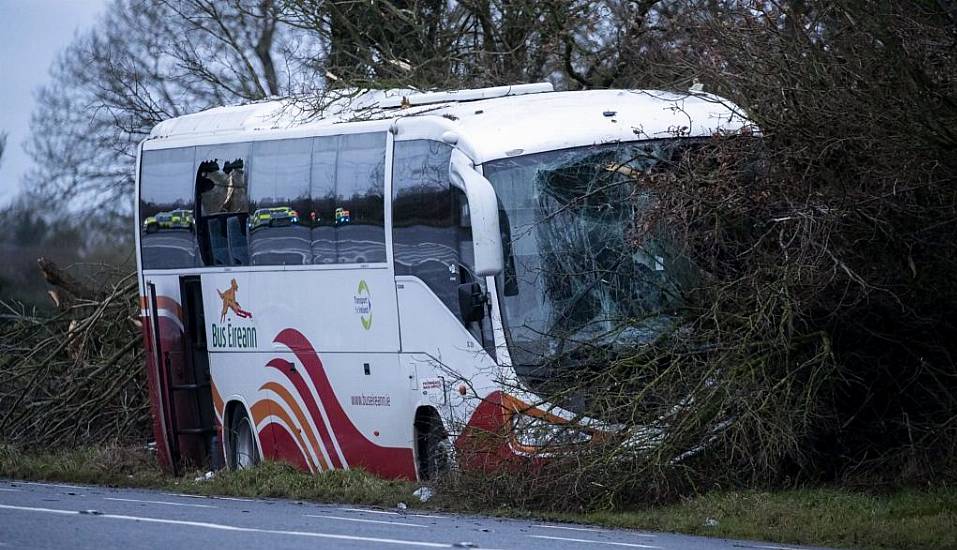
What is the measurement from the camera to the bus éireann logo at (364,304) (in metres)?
16.2

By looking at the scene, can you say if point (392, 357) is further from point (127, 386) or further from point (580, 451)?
point (127, 386)

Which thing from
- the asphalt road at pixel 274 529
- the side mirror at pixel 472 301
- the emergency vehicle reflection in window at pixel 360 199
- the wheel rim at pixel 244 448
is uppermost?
the emergency vehicle reflection in window at pixel 360 199

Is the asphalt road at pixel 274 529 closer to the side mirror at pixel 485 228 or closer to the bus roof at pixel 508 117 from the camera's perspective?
the side mirror at pixel 485 228

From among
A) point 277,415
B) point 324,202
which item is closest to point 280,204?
point 324,202

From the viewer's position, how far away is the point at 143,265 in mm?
19688

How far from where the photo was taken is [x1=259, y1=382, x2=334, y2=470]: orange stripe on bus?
17.2 meters

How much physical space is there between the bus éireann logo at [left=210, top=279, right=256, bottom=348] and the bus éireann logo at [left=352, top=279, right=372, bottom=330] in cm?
205

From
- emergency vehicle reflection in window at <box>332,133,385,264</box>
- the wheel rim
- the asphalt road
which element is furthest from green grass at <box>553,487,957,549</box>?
the wheel rim

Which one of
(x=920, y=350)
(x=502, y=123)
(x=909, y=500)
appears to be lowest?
(x=909, y=500)

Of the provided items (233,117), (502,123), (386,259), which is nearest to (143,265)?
(233,117)

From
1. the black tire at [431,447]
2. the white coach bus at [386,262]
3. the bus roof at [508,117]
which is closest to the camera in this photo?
the white coach bus at [386,262]

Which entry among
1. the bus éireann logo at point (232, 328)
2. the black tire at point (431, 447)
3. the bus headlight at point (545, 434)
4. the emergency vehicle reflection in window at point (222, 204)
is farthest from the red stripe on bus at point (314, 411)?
the bus headlight at point (545, 434)

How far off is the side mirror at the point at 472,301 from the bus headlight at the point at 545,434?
1207 mm

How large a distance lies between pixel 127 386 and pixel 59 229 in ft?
24.3
